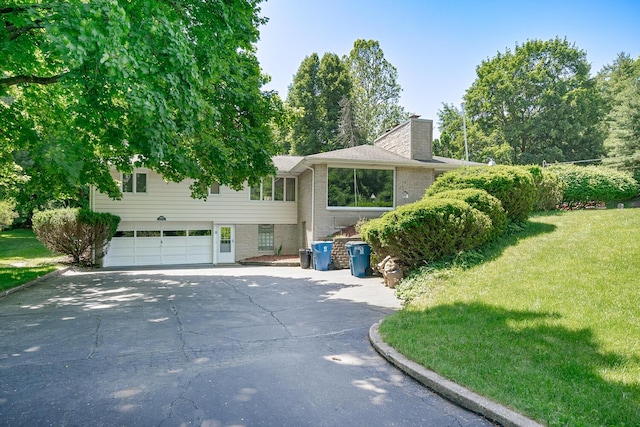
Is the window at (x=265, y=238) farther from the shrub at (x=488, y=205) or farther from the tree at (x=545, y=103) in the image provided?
the tree at (x=545, y=103)

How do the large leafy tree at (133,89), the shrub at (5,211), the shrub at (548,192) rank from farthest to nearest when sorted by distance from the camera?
the shrub at (5,211)
the shrub at (548,192)
the large leafy tree at (133,89)

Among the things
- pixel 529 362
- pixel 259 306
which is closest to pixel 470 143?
pixel 259 306

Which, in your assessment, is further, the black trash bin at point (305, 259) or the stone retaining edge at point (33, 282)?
the black trash bin at point (305, 259)

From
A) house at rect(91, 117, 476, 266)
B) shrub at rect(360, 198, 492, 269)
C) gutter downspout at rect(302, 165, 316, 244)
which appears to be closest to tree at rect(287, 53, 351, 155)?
house at rect(91, 117, 476, 266)

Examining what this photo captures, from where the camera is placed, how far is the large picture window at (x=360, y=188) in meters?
17.0

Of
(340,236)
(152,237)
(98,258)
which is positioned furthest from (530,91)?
(98,258)

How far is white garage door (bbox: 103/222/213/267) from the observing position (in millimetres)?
18609

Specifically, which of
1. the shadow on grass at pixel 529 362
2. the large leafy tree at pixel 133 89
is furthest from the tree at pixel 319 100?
the shadow on grass at pixel 529 362

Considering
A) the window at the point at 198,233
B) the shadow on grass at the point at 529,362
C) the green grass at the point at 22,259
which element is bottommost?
the green grass at the point at 22,259

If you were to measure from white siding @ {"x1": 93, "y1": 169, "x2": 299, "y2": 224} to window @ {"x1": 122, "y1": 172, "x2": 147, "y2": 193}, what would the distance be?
23cm

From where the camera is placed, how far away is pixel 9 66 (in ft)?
27.9

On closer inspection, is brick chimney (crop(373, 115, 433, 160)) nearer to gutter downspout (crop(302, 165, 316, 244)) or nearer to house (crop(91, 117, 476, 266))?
house (crop(91, 117, 476, 266))

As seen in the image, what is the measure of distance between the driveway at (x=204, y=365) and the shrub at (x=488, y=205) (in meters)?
3.38

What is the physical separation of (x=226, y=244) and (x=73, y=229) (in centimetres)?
683
